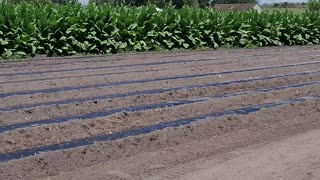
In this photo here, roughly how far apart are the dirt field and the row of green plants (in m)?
3.60

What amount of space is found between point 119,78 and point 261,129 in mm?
5056

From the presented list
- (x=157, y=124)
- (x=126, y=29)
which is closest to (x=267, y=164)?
(x=157, y=124)

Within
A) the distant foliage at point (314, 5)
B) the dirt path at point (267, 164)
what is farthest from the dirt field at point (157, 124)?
the distant foliage at point (314, 5)

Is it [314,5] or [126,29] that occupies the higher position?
[126,29]

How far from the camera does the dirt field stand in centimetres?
561

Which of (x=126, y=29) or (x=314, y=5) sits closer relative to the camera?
(x=126, y=29)

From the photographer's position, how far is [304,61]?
17.9 m

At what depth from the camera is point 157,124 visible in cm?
754

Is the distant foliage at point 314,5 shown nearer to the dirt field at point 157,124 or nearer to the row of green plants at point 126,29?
the row of green plants at point 126,29

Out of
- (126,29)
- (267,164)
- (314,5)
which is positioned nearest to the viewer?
(267,164)

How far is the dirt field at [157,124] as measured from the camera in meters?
5.61

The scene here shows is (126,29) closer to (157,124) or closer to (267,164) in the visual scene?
(157,124)

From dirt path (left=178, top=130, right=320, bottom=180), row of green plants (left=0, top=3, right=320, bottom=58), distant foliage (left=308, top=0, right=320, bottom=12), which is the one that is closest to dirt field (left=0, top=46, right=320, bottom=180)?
dirt path (left=178, top=130, right=320, bottom=180)

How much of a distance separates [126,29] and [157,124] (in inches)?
490
